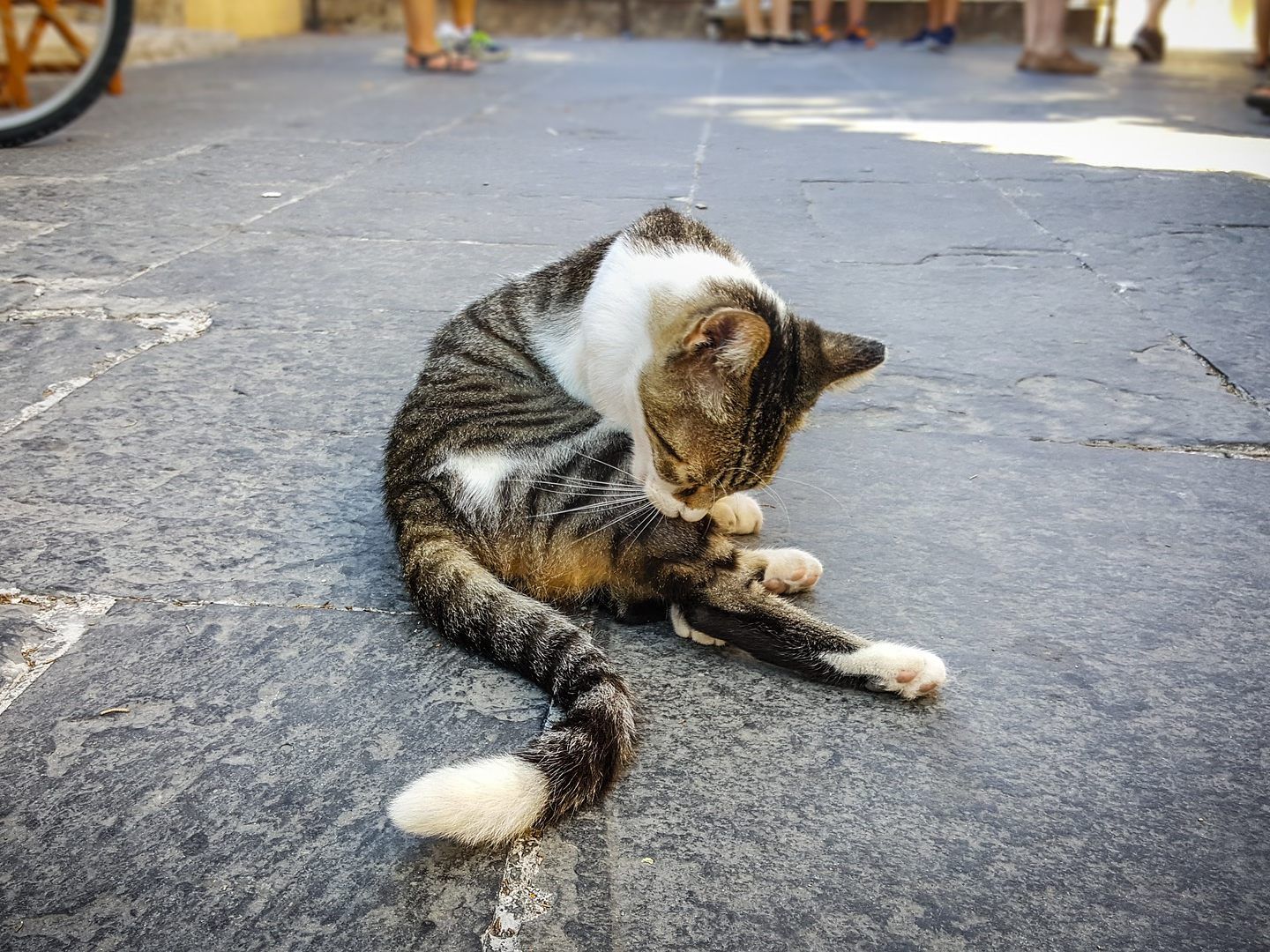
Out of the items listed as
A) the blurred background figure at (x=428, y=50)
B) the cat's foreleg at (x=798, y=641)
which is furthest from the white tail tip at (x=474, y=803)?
the blurred background figure at (x=428, y=50)

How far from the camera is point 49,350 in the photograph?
291cm

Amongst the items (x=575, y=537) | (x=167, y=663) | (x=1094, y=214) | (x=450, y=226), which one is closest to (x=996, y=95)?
(x=1094, y=214)

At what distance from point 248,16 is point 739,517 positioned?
11259 millimetres

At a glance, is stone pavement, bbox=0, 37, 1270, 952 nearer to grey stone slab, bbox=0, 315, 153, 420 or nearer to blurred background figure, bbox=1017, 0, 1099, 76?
grey stone slab, bbox=0, 315, 153, 420

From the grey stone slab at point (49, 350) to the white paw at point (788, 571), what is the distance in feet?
6.24

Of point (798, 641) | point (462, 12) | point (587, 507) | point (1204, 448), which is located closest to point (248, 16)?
point (462, 12)

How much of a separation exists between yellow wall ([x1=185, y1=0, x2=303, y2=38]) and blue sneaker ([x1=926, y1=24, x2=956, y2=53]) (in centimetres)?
758

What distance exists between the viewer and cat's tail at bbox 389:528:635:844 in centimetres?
131

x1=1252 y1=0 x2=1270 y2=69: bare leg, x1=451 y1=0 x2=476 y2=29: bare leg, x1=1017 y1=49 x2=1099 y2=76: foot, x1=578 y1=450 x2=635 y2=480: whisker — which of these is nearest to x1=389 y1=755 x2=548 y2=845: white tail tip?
x1=578 y1=450 x2=635 y2=480: whisker

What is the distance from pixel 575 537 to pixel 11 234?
3100 millimetres

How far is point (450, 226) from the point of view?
13.9ft

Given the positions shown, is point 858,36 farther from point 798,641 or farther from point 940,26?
point 798,641

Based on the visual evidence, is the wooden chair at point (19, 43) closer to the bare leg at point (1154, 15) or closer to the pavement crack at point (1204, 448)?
the pavement crack at point (1204, 448)

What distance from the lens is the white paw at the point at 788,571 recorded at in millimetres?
1968
